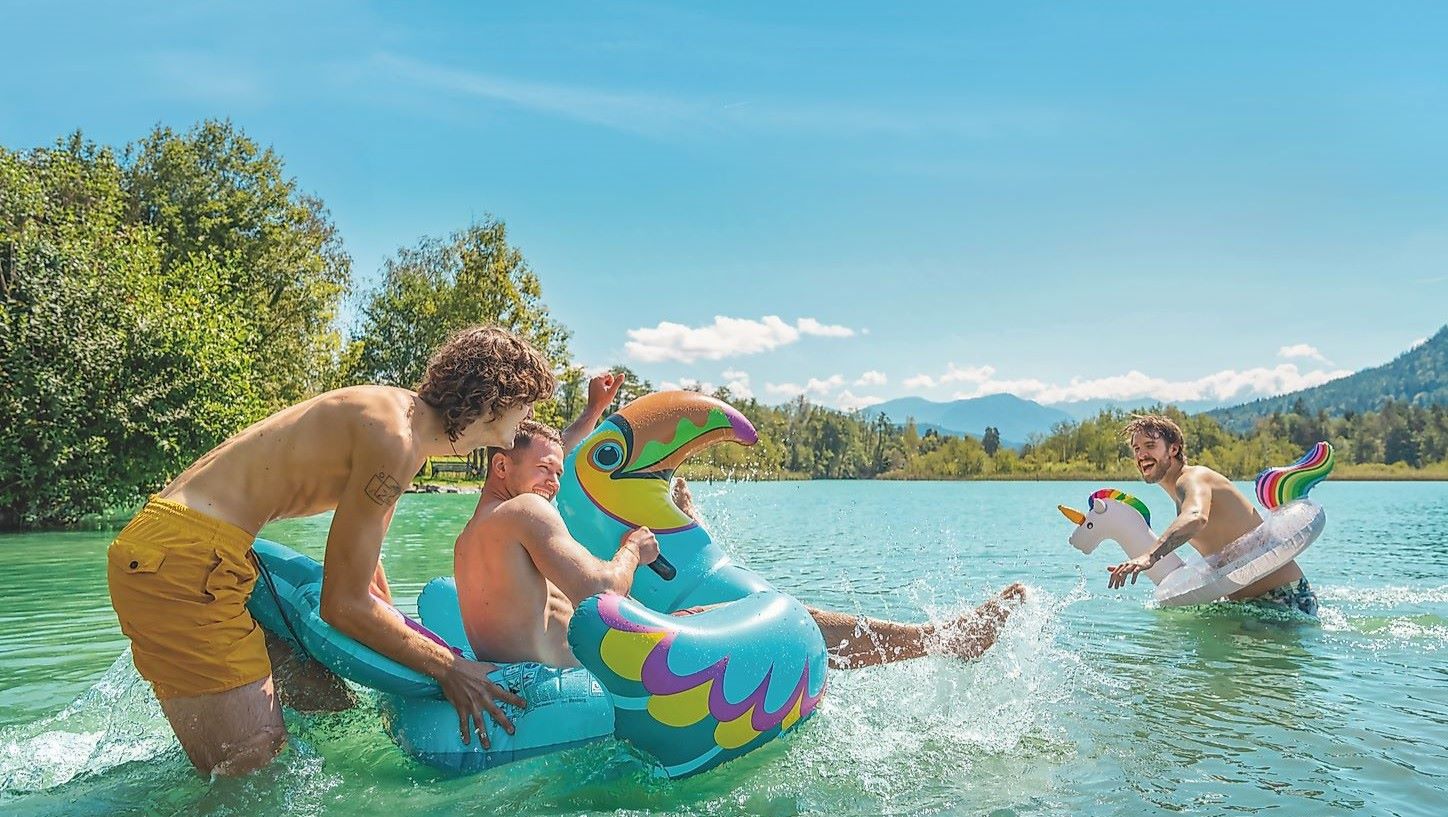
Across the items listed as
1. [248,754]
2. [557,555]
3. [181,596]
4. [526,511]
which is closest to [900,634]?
[557,555]

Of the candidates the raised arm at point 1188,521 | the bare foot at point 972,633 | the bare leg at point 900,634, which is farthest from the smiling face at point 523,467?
the raised arm at point 1188,521

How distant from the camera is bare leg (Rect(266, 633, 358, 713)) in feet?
14.3

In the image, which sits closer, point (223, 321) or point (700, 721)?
point (700, 721)

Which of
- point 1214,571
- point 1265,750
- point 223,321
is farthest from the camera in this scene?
point 223,321

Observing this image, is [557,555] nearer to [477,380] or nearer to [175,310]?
[477,380]

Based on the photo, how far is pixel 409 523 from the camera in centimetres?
1981

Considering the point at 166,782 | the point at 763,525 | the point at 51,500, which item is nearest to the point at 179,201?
the point at 51,500

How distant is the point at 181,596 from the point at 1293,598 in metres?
8.04

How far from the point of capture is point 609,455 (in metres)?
5.37

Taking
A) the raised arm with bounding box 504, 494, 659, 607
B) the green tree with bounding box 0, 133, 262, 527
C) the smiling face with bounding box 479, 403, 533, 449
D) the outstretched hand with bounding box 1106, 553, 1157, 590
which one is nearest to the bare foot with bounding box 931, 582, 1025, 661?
the outstretched hand with bounding box 1106, 553, 1157, 590

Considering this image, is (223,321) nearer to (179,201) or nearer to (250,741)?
(179,201)

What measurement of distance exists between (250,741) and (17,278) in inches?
638

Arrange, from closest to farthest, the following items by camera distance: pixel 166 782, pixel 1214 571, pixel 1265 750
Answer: pixel 166 782 → pixel 1265 750 → pixel 1214 571

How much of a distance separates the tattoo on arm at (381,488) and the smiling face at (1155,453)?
6.78 meters
